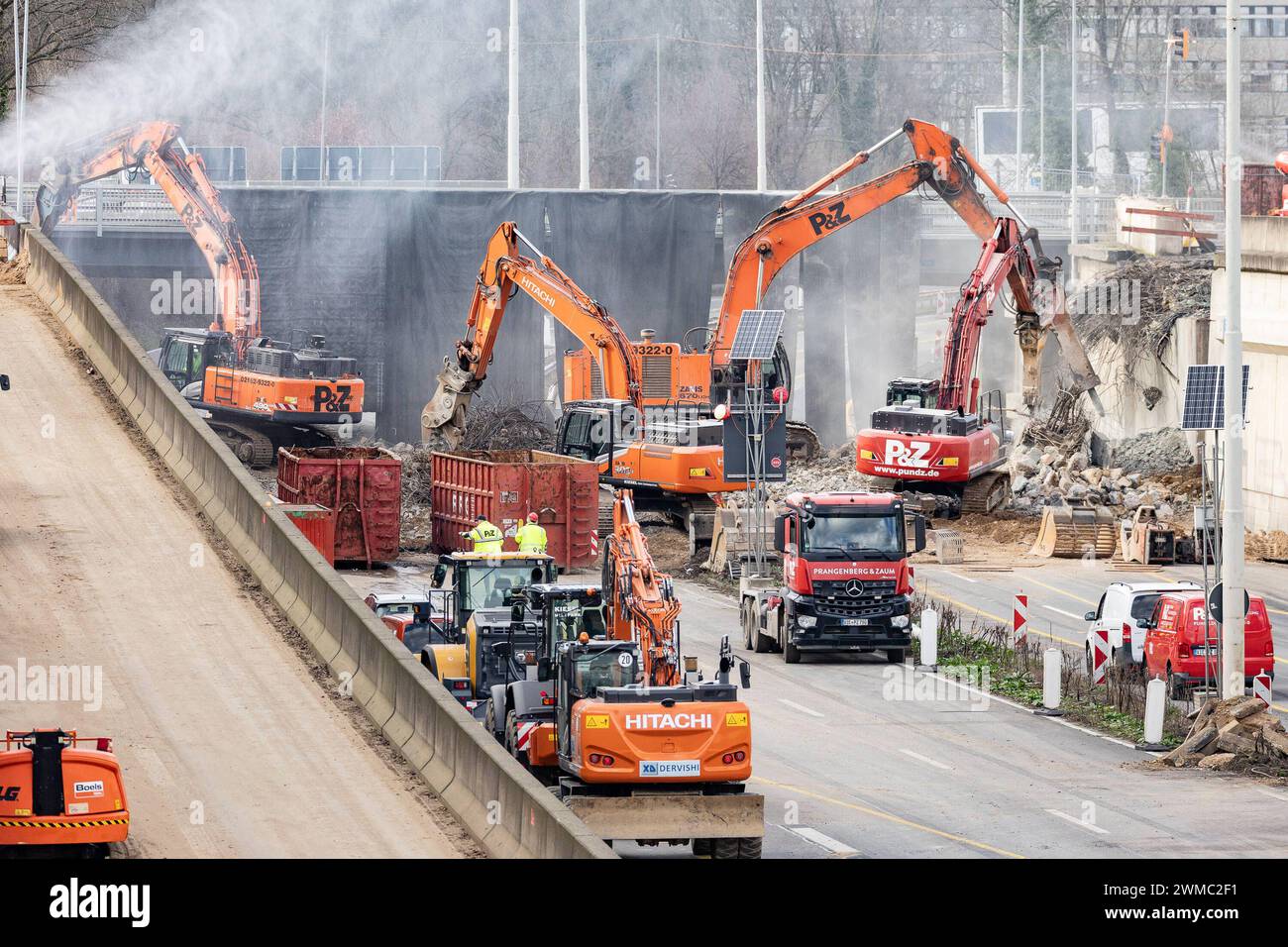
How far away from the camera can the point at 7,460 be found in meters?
32.9

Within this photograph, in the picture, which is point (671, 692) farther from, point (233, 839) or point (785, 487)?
point (785, 487)

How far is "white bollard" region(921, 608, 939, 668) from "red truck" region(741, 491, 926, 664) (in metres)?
0.37

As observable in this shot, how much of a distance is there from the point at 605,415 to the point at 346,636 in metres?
21.0

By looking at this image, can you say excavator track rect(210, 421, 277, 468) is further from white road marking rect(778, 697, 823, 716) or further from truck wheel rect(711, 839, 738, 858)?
truck wheel rect(711, 839, 738, 858)

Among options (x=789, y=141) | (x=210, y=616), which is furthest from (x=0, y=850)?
(x=789, y=141)

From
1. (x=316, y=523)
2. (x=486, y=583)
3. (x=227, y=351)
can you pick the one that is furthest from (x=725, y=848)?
(x=227, y=351)

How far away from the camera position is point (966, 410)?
45.2 meters

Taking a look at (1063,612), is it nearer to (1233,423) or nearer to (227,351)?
(1233,423)

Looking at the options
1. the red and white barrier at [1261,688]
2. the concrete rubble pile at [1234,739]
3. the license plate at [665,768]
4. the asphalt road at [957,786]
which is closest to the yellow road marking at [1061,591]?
the asphalt road at [957,786]

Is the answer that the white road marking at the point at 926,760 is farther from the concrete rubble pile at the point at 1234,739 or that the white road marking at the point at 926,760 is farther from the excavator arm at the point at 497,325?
the excavator arm at the point at 497,325

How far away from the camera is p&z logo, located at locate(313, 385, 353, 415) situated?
49.8 metres

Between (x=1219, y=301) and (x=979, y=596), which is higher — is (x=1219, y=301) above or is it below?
above

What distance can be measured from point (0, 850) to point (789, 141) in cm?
7919

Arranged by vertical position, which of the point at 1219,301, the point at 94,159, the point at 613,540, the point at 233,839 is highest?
the point at 94,159
